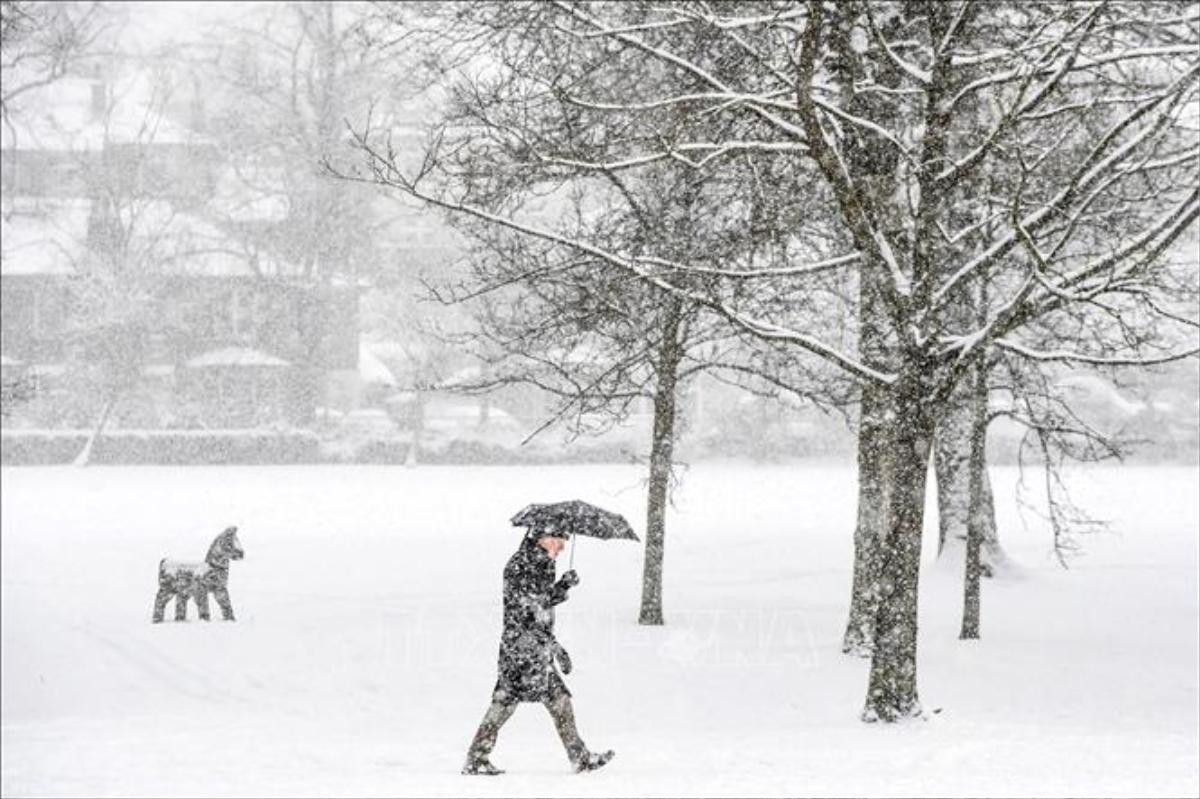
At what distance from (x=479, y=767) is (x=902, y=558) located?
357 centimetres

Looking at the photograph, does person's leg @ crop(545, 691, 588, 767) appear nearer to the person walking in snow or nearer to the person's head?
the person walking in snow

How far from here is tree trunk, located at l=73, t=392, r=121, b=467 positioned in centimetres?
4769

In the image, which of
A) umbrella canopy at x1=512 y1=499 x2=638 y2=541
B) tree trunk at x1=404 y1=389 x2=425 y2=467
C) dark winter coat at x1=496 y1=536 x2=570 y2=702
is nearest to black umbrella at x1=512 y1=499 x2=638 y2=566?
umbrella canopy at x1=512 y1=499 x2=638 y2=541

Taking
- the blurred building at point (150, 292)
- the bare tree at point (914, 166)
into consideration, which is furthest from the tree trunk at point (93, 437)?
the bare tree at point (914, 166)

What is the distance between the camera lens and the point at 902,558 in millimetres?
10188

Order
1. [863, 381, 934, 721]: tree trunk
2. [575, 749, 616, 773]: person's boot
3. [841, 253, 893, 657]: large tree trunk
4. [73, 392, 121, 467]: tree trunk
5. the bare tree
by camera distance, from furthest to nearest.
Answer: [73, 392, 121, 467]: tree trunk → [841, 253, 893, 657]: large tree trunk → [863, 381, 934, 721]: tree trunk → the bare tree → [575, 749, 616, 773]: person's boot

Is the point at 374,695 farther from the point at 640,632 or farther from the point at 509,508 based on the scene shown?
the point at 509,508

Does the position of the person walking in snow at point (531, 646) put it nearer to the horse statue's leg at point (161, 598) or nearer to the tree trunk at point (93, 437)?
the horse statue's leg at point (161, 598)

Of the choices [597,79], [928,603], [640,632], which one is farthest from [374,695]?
[928,603]

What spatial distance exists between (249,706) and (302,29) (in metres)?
39.0

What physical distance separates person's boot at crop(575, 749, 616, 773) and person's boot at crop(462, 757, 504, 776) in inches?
19.7

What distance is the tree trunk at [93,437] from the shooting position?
47688 mm

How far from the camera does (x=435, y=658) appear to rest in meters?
14.6

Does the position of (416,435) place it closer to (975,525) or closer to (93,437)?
(93,437)
